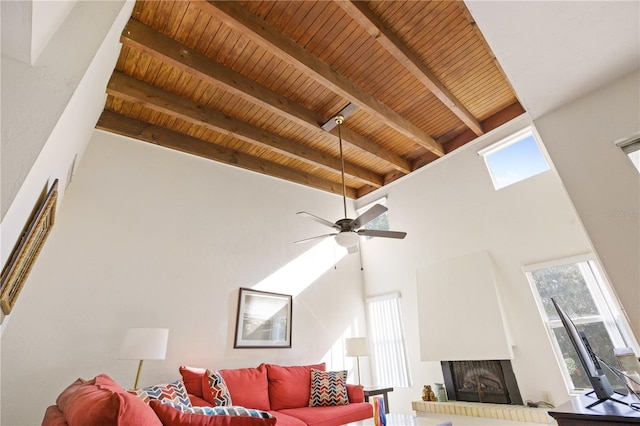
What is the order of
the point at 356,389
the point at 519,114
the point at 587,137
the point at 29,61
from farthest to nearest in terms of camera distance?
the point at 519,114
the point at 356,389
the point at 587,137
the point at 29,61

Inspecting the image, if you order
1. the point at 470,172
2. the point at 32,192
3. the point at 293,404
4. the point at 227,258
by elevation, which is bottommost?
the point at 293,404

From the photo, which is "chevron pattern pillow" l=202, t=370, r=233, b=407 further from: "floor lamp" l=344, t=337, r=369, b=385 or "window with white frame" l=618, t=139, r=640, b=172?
"window with white frame" l=618, t=139, r=640, b=172

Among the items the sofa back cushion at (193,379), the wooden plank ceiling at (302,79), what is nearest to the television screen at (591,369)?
the wooden plank ceiling at (302,79)

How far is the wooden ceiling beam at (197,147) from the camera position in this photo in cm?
409

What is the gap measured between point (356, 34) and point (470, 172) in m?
2.74

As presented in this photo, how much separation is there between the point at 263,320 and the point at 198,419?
10.9 ft

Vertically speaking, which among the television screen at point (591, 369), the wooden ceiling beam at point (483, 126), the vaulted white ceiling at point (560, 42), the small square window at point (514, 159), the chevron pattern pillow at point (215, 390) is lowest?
the chevron pattern pillow at point (215, 390)

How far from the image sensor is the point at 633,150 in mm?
2082

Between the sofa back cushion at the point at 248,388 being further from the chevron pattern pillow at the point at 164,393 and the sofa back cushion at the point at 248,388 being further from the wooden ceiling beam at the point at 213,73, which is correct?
the wooden ceiling beam at the point at 213,73

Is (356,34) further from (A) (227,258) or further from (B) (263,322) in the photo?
(B) (263,322)

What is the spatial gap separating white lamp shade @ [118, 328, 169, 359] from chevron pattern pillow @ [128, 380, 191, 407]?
0.34 metres

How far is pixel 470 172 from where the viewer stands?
4793 millimetres

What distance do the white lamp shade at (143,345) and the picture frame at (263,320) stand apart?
1.27 metres

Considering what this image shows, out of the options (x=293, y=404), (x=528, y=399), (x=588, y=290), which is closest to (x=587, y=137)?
(x=588, y=290)
